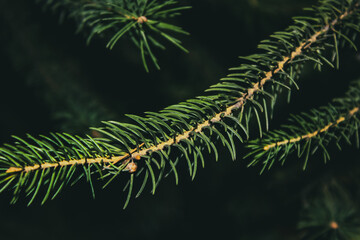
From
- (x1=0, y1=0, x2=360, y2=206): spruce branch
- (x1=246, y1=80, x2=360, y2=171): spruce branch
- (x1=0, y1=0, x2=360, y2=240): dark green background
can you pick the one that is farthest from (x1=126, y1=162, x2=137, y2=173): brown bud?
(x1=0, y1=0, x2=360, y2=240): dark green background

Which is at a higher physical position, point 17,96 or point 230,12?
point 230,12

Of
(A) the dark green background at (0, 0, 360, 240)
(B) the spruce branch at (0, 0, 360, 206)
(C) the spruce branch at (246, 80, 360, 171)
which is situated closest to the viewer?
(B) the spruce branch at (0, 0, 360, 206)

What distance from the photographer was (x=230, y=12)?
1.07m

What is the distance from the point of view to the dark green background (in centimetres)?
96

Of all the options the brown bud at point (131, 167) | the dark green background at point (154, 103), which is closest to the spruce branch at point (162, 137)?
the brown bud at point (131, 167)

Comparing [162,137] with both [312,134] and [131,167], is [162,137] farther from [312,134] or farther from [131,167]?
[312,134]

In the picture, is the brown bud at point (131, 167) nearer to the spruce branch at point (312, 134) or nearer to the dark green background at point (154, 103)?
the spruce branch at point (312, 134)

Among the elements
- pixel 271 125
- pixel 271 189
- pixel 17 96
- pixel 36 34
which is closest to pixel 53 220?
pixel 17 96

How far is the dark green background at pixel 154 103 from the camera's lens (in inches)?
38.0

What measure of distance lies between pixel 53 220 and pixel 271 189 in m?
1.19

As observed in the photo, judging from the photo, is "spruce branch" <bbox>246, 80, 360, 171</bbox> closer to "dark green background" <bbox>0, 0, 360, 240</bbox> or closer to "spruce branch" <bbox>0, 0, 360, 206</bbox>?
"spruce branch" <bbox>0, 0, 360, 206</bbox>

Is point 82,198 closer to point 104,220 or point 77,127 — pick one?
point 104,220

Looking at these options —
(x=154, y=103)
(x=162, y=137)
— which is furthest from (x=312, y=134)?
(x=154, y=103)

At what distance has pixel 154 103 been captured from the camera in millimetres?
1322
